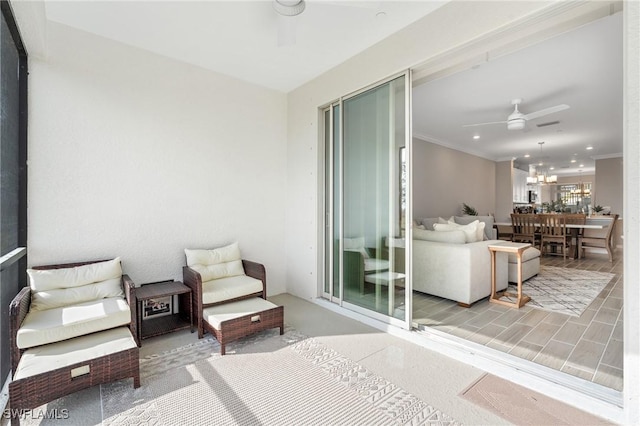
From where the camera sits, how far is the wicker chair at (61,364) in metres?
1.77

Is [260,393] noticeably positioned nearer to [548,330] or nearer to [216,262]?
[216,262]

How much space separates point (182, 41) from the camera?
3148mm

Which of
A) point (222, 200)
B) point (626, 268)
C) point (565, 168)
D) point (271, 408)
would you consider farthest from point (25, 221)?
point (565, 168)

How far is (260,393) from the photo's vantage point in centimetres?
209

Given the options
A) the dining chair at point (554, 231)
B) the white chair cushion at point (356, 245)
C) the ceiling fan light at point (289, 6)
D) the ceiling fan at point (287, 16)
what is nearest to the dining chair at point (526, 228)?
the dining chair at point (554, 231)

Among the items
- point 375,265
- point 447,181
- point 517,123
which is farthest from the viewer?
point 447,181

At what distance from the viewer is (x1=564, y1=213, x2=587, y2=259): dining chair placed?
6.74m

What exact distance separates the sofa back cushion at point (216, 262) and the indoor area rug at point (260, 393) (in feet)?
2.96

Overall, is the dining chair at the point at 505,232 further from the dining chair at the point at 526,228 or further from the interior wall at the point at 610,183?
the interior wall at the point at 610,183

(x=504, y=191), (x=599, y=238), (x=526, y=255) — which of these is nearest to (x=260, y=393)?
(x=526, y=255)

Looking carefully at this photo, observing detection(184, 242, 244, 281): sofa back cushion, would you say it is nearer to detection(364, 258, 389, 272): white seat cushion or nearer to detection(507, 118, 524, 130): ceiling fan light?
detection(364, 258, 389, 272): white seat cushion

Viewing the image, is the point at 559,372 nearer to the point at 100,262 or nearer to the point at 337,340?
the point at 337,340

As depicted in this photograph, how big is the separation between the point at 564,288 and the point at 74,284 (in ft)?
19.9

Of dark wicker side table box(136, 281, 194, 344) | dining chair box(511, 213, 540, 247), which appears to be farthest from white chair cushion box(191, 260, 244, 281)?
dining chair box(511, 213, 540, 247)
